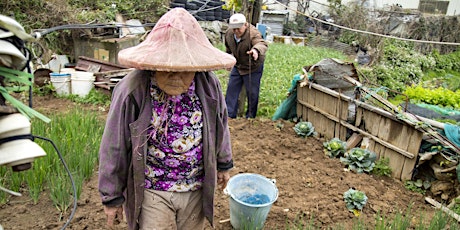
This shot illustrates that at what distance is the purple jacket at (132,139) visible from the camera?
168cm

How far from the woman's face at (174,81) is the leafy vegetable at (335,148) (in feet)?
10.6

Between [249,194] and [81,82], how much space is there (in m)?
4.97

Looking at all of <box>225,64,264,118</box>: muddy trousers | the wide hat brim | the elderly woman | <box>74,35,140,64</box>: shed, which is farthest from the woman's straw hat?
<box>74,35,140,64</box>: shed

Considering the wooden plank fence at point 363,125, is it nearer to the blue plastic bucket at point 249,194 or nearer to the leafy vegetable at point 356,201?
the leafy vegetable at point 356,201

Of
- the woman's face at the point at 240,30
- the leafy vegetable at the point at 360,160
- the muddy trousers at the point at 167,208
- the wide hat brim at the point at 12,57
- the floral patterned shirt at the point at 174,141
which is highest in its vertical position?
the wide hat brim at the point at 12,57

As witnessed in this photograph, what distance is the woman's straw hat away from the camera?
1.52 m

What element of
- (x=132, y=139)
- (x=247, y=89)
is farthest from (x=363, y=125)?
(x=132, y=139)

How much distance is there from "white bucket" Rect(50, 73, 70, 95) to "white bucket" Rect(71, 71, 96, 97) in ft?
0.35

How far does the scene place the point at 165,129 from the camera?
5.63ft

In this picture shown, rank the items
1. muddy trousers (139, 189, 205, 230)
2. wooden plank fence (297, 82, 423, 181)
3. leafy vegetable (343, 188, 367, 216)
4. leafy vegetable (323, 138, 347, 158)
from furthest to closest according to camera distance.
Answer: leafy vegetable (323, 138, 347, 158), wooden plank fence (297, 82, 423, 181), leafy vegetable (343, 188, 367, 216), muddy trousers (139, 189, 205, 230)

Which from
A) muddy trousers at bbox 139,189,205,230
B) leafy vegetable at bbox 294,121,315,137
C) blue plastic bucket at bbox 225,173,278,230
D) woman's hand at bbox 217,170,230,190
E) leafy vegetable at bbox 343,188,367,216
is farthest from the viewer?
leafy vegetable at bbox 294,121,315,137

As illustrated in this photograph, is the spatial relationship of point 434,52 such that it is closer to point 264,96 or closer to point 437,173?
point 264,96

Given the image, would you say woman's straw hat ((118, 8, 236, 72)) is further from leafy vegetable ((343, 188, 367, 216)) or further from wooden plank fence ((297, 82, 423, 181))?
wooden plank fence ((297, 82, 423, 181))

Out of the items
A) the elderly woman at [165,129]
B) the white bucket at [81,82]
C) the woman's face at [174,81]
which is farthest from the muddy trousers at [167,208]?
the white bucket at [81,82]
